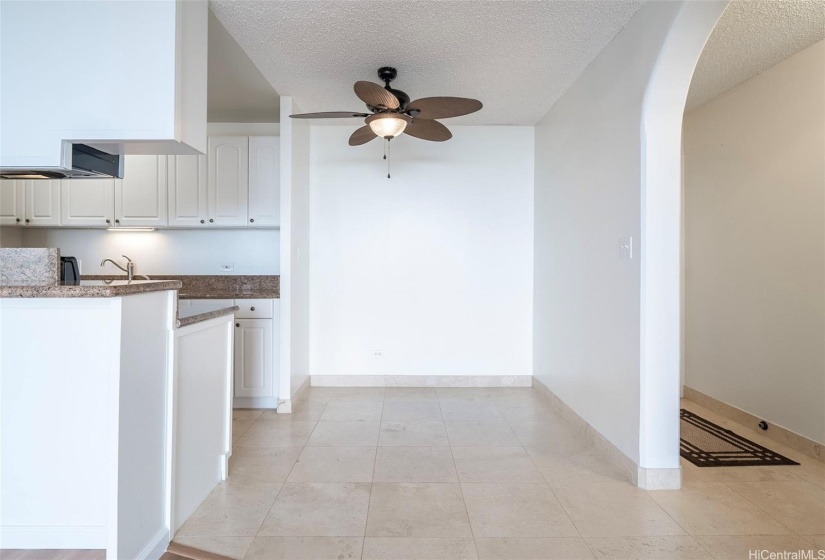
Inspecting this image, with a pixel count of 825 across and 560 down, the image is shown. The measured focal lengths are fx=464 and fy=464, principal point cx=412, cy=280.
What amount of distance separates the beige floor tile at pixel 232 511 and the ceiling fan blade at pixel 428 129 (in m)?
2.32

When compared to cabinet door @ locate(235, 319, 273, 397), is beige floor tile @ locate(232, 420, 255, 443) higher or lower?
lower

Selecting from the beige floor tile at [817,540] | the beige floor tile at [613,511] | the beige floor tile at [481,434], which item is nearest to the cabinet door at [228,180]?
the beige floor tile at [481,434]

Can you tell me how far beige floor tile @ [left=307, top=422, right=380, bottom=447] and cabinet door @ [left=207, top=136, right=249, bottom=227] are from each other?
1972 mm

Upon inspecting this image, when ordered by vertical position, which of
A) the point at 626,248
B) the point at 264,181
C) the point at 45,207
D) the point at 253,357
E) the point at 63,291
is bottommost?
the point at 253,357

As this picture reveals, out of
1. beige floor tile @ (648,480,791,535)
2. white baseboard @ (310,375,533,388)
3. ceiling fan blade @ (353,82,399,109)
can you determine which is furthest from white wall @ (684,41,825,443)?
ceiling fan blade @ (353,82,399,109)

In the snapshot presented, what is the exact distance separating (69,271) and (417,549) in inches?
73.0

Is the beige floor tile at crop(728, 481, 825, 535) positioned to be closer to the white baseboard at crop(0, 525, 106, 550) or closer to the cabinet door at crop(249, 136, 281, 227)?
the white baseboard at crop(0, 525, 106, 550)

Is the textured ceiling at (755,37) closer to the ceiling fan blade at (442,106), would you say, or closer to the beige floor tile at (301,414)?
the ceiling fan blade at (442,106)

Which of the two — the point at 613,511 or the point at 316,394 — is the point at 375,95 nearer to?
the point at 613,511

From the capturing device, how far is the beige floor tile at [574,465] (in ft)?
8.34

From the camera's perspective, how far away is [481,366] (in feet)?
15.1

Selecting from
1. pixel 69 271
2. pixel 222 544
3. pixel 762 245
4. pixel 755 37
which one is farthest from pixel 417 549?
pixel 755 37

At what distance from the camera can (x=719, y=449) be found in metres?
2.96

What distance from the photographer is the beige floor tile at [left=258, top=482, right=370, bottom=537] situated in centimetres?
199
